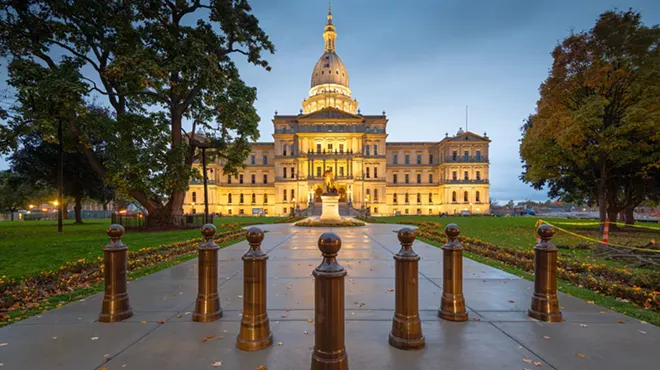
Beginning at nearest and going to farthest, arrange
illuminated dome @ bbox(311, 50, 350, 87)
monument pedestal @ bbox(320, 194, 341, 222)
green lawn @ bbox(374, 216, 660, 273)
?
green lawn @ bbox(374, 216, 660, 273)
monument pedestal @ bbox(320, 194, 341, 222)
illuminated dome @ bbox(311, 50, 350, 87)

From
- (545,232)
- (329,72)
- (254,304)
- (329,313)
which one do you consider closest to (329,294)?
(329,313)

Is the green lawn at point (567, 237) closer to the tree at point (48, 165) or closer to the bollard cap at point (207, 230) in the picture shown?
the bollard cap at point (207, 230)

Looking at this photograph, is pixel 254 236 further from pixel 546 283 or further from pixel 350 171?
pixel 350 171

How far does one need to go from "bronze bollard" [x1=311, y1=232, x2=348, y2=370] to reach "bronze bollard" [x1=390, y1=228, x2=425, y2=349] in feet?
2.85

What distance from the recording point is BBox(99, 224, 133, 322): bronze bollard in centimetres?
405

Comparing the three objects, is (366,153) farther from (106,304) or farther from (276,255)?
(106,304)

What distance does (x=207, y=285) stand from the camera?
13.4 ft

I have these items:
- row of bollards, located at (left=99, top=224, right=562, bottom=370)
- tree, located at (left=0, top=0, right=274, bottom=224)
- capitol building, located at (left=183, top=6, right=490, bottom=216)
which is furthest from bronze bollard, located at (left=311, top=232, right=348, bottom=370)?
capitol building, located at (left=183, top=6, right=490, bottom=216)

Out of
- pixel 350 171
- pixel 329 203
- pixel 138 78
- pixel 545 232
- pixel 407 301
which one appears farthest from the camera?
pixel 350 171

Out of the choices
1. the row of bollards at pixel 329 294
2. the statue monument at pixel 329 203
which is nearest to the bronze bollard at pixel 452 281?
the row of bollards at pixel 329 294

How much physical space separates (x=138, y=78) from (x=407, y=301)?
52.8 feet

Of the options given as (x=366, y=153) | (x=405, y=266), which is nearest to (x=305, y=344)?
(x=405, y=266)

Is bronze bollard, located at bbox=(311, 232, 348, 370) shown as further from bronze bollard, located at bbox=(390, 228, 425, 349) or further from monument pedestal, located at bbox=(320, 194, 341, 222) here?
monument pedestal, located at bbox=(320, 194, 341, 222)

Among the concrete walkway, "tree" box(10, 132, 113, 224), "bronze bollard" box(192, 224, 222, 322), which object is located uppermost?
"tree" box(10, 132, 113, 224)
